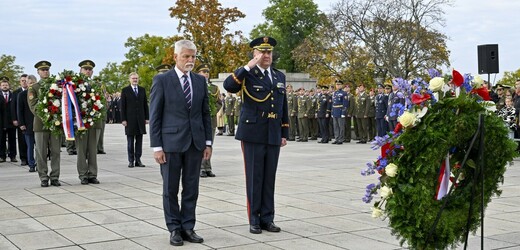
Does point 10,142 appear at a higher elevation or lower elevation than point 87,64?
lower

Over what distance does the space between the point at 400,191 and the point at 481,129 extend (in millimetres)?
786

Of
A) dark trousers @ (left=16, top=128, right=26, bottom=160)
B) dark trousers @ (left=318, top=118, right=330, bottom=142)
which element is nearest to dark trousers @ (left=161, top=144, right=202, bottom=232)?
dark trousers @ (left=16, top=128, right=26, bottom=160)

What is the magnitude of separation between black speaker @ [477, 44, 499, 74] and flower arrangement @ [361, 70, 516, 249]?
1361 centimetres

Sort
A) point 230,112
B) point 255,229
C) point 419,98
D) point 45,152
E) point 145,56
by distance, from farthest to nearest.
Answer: point 145,56 < point 230,112 < point 45,152 < point 255,229 < point 419,98

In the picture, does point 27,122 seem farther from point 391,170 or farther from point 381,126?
point 381,126

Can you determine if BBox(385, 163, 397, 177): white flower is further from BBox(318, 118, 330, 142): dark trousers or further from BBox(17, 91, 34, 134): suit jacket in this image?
BBox(318, 118, 330, 142): dark trousers

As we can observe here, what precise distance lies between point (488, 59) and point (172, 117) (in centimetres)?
1358

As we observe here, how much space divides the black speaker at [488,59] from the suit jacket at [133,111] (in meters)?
9.19

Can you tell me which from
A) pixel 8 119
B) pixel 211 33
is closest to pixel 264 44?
pixel 8 119

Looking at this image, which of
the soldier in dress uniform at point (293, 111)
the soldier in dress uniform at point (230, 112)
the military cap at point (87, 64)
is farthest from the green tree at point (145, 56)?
the military cap at point (87, 64)

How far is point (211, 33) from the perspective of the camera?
6234cm

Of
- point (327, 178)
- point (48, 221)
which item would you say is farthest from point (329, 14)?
point (48, 221)

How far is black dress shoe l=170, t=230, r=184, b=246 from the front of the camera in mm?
7000

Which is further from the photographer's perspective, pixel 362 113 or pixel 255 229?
pixel 362 113
